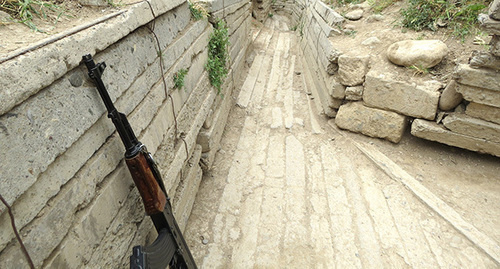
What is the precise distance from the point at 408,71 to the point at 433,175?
149 cm

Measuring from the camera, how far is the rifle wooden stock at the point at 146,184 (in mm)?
1474

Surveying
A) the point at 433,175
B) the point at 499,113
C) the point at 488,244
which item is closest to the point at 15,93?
the point at 488,244

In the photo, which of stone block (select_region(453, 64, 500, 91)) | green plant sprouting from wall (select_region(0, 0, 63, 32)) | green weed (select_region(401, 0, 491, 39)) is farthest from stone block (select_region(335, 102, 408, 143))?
green plant sprouting from wall (select_region(0, 0, 63, 32))

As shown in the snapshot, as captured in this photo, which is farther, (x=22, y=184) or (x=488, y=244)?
(x=488, y=244)

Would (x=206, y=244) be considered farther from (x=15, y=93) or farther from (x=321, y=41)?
(x=321, y=41)

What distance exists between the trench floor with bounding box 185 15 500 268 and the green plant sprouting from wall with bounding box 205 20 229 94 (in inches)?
38.8

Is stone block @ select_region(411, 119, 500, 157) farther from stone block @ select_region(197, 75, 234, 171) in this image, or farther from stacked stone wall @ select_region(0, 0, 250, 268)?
stacked stone wall @ select_region(0, 0, 250, 268)

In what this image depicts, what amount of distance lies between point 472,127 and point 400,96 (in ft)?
3.05

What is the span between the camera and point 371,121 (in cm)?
420

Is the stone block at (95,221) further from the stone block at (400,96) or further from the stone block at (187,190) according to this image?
the stone block at (400,96)

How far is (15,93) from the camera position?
0.93 m

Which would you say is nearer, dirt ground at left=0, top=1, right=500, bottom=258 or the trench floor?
the trench floor

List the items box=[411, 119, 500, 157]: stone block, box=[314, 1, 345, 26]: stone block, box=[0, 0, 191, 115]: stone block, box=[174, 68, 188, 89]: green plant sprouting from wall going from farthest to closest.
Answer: box=[314, 1, 345, 26]: stone block, box=[411, 119, 500, 157]: stone block, box=[174, 68, 188, 89]: green plant sprouting from wall, box=[0, 0, 191, 115]: stone block

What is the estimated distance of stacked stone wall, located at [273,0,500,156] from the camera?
10.5 ft
